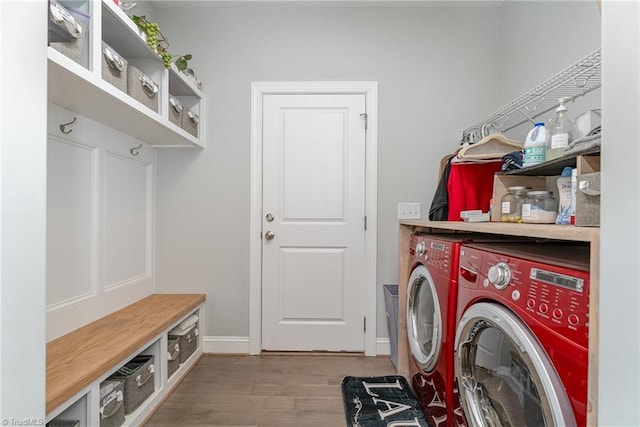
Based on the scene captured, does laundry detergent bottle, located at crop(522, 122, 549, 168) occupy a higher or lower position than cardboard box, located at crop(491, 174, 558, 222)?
higher

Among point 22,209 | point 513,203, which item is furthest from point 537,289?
point 22,209

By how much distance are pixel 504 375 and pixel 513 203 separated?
0.71 meters

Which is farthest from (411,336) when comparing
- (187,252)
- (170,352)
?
(187,252)

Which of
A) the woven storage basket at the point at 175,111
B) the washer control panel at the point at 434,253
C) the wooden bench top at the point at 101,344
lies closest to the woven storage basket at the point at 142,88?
the woven storage basket at the point at 175,111

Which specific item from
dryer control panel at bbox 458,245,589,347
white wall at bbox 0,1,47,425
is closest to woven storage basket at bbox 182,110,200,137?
white wall at bbox 0,1,47,425

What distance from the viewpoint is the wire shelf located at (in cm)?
128

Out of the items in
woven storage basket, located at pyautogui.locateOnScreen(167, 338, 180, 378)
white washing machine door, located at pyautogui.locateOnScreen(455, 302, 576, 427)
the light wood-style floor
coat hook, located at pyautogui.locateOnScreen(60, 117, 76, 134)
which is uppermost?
coat hook, located at pyautogui.locateOnScreen(60, 117, 76, 134)

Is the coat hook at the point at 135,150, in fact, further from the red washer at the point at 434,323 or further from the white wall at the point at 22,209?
the red washer at the point at 434,323

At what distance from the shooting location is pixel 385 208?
235 centimetres

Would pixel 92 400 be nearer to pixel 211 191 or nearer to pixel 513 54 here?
pixel 211 191

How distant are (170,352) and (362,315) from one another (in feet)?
4.20

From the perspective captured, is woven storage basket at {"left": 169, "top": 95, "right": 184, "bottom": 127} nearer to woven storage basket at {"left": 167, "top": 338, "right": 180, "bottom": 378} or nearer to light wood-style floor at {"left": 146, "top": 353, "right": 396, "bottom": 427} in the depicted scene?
woven storage basket at {"left": 167, "top": 338, "right": 180, "bottom": 378}

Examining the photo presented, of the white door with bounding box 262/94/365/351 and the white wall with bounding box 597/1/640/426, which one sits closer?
the white wall with bounding box 597/1/640/426

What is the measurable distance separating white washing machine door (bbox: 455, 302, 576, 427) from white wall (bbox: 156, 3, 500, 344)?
1.30 metres
